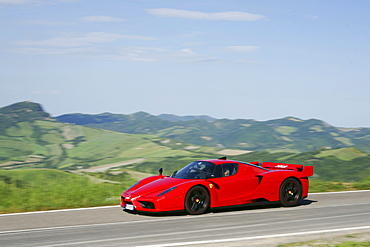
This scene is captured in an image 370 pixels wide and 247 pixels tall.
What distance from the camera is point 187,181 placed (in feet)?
36.6

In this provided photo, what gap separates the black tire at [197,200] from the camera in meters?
10.9

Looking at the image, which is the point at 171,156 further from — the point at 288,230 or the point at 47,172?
the point at 288,230

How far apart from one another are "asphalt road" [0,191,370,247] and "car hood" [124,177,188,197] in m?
0.52

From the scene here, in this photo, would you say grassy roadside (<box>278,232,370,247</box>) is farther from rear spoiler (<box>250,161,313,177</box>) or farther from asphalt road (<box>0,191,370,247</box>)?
rear spoiler (<box>250,161,313,177</box>)

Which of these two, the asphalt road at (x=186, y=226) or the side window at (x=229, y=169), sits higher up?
the side window at (x=229, y=169)

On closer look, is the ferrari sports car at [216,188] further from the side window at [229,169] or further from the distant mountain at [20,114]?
the distant mountain at [20,114]

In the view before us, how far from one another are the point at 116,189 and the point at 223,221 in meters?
6.53

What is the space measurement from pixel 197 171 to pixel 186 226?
2.38m

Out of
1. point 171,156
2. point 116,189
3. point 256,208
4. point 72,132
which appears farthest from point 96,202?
point 72,132

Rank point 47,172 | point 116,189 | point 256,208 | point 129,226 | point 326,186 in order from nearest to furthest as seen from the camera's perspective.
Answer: point 129,226, point 256,208, point 116,189, point 326,186, point 47,172

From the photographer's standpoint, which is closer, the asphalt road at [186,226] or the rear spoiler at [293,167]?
the asphalt road at [186,226]

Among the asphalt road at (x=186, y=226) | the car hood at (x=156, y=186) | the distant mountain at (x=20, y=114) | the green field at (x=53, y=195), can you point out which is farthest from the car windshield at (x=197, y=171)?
the distant mountain at (x=20, y=114)

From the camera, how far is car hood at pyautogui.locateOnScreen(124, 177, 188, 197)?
434 inches

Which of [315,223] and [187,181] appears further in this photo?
[187,181]
